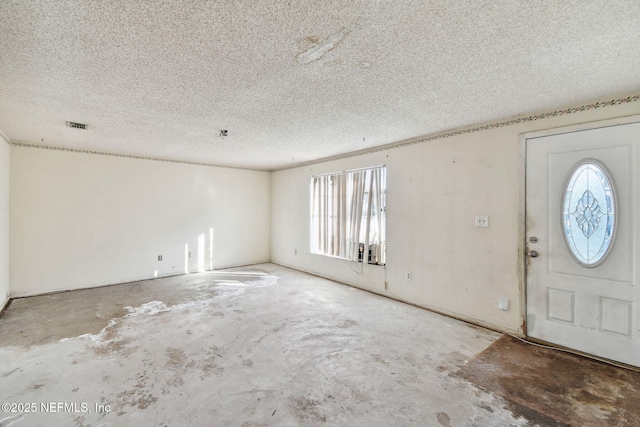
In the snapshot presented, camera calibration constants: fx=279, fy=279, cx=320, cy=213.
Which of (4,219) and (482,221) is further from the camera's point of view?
(4,219)

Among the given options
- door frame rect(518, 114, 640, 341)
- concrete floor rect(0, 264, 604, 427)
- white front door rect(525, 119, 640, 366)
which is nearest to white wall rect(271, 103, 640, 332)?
door frame rect(518, 114, 640, 341)

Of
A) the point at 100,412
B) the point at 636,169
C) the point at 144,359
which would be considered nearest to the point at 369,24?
the point at 636,169

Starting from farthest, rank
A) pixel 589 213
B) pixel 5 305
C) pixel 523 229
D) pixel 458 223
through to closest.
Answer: pixel 5 305, pixel 458 223, pixel 523 229, pixel 589 213

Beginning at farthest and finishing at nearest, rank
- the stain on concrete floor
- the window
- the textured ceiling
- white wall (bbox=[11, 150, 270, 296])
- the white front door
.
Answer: the window < white wall (bbox=[11, 150, 270, 296]) < the white front door < the stain on concrete floor < the textured ceiling

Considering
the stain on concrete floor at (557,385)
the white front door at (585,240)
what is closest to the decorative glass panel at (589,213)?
the white front door at (585,240)

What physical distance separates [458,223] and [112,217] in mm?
5677

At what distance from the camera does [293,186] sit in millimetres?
6422

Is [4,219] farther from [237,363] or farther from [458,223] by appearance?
[458,223]

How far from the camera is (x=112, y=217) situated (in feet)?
16.4

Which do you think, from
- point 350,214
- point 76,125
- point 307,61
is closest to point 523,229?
point 350,214

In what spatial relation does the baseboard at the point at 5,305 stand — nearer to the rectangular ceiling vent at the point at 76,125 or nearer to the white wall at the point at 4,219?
the white wall at the point at 4,219

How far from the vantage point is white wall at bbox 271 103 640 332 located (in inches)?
122

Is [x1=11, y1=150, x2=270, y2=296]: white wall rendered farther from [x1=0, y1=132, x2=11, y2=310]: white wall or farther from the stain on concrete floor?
the stain on concrete floor

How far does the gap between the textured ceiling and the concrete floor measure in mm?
2383
